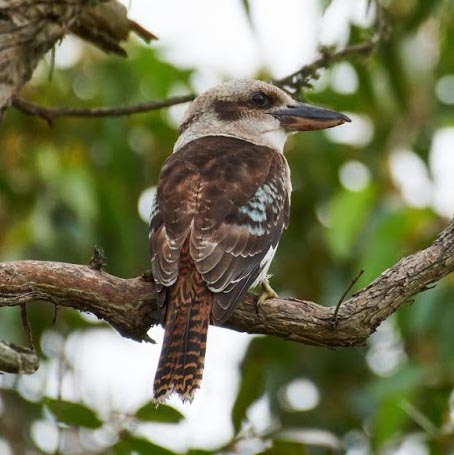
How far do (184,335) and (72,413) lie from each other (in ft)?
1.44

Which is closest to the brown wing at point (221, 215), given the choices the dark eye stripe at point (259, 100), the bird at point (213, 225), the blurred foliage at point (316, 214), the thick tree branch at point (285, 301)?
the bird at point (213, 225)

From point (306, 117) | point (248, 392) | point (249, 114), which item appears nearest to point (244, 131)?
point (249, 114)

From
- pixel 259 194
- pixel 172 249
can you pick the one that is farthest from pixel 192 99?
pixel 172 249

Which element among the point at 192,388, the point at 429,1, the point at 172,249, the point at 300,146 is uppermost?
the point at 300,146

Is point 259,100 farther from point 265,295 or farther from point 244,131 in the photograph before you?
point 265,295

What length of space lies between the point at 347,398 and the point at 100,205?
1.67m

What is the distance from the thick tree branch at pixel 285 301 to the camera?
12.6 feet

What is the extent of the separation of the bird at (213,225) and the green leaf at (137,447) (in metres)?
0.24

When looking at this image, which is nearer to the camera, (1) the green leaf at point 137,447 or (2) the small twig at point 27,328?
(2) the small twig at point 27,328

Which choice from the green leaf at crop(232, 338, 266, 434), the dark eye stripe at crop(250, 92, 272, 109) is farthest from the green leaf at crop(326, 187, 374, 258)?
the green leaf at crop(232, 338, 266, 434)

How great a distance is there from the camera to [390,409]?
17.4 feet

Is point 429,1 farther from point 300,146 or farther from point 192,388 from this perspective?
point 192,388

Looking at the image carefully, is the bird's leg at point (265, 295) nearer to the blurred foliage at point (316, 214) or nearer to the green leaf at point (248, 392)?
the green leaf at point (248, 392)

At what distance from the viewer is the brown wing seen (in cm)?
420
